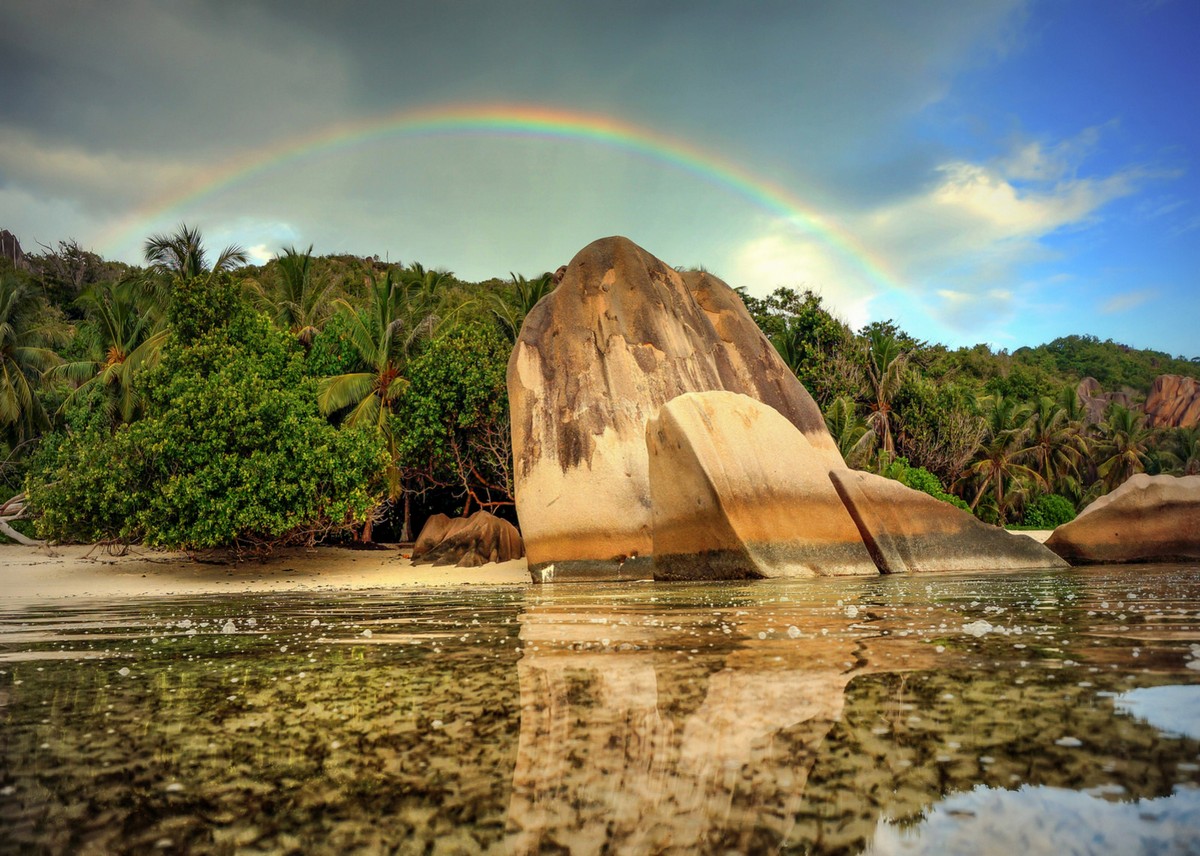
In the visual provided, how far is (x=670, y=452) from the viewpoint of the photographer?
1244cm

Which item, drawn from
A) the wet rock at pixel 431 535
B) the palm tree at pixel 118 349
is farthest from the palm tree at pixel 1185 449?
the palm tree at pixel 118 349

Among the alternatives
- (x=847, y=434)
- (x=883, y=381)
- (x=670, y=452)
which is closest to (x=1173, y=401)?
(x=883, y=381)

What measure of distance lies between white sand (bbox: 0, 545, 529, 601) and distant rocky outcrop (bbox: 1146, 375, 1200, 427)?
63305mm

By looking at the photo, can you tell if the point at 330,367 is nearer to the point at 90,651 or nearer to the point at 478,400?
the point at 478,400

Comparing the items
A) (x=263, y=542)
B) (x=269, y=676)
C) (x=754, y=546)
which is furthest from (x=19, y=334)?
(x=269, y=676)

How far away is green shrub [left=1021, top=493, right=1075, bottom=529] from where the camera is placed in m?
34.0

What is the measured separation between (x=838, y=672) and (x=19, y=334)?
113 ft

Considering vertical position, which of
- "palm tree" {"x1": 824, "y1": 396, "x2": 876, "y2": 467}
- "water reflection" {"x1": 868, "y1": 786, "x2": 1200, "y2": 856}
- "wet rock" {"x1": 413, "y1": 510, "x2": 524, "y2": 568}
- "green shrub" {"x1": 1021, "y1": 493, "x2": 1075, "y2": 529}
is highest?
"palm tree" {"x1": 824, "y1": 396, "x2": 876, "y2": 467}

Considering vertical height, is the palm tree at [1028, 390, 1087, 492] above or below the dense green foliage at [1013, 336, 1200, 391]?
below

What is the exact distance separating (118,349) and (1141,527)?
30296mm

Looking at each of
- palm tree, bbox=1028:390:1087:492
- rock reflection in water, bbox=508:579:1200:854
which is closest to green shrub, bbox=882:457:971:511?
palm tree, bbox=1028:390:1087:492

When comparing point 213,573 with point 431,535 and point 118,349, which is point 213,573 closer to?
point 431,535

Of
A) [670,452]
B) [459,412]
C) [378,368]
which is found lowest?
[670,452]

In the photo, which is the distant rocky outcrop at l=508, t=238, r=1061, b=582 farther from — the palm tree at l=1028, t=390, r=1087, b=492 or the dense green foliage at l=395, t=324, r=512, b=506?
the palm tree at l=1028, t=390, r=1087, b=492
